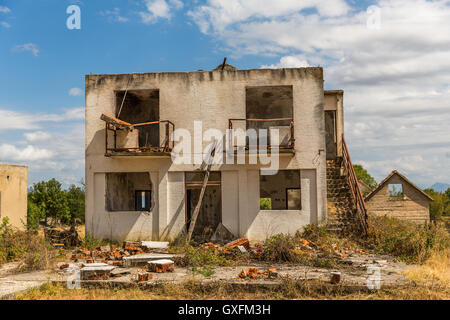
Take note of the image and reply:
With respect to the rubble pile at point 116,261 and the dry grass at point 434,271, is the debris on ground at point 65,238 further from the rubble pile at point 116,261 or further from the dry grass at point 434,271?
the dry grass at point 434,271

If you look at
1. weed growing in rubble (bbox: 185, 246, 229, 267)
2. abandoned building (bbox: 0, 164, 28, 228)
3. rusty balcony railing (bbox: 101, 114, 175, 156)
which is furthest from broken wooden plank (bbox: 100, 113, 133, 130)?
abandoned building (bbox: 0, 164, 28, 228)

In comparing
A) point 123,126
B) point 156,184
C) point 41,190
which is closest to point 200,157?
point 156,184

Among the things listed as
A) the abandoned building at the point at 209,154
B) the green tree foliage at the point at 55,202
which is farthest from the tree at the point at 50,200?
the abandoned building at the point at 209,154

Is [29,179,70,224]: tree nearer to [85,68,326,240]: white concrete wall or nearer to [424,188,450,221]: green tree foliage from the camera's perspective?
[85,68,326,240]: white concrete wall

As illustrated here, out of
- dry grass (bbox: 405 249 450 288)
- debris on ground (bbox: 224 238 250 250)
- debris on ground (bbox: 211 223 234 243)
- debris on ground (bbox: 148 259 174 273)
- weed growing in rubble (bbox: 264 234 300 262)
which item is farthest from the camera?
debris on ground (bbox: 211 223 234 243)

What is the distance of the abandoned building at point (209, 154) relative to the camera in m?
14.5

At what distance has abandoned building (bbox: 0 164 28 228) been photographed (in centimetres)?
2189

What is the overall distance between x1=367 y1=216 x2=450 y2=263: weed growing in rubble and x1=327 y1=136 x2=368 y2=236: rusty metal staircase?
472 mm

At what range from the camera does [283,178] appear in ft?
66.0

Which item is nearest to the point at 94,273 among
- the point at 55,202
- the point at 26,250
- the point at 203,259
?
the point at 203,259

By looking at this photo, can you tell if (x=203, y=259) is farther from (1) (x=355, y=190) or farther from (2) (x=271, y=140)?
(1) (x=355, y=190)

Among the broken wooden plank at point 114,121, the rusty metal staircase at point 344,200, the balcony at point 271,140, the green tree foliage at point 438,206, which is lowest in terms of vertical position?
the green tree foliage at point 438,206
